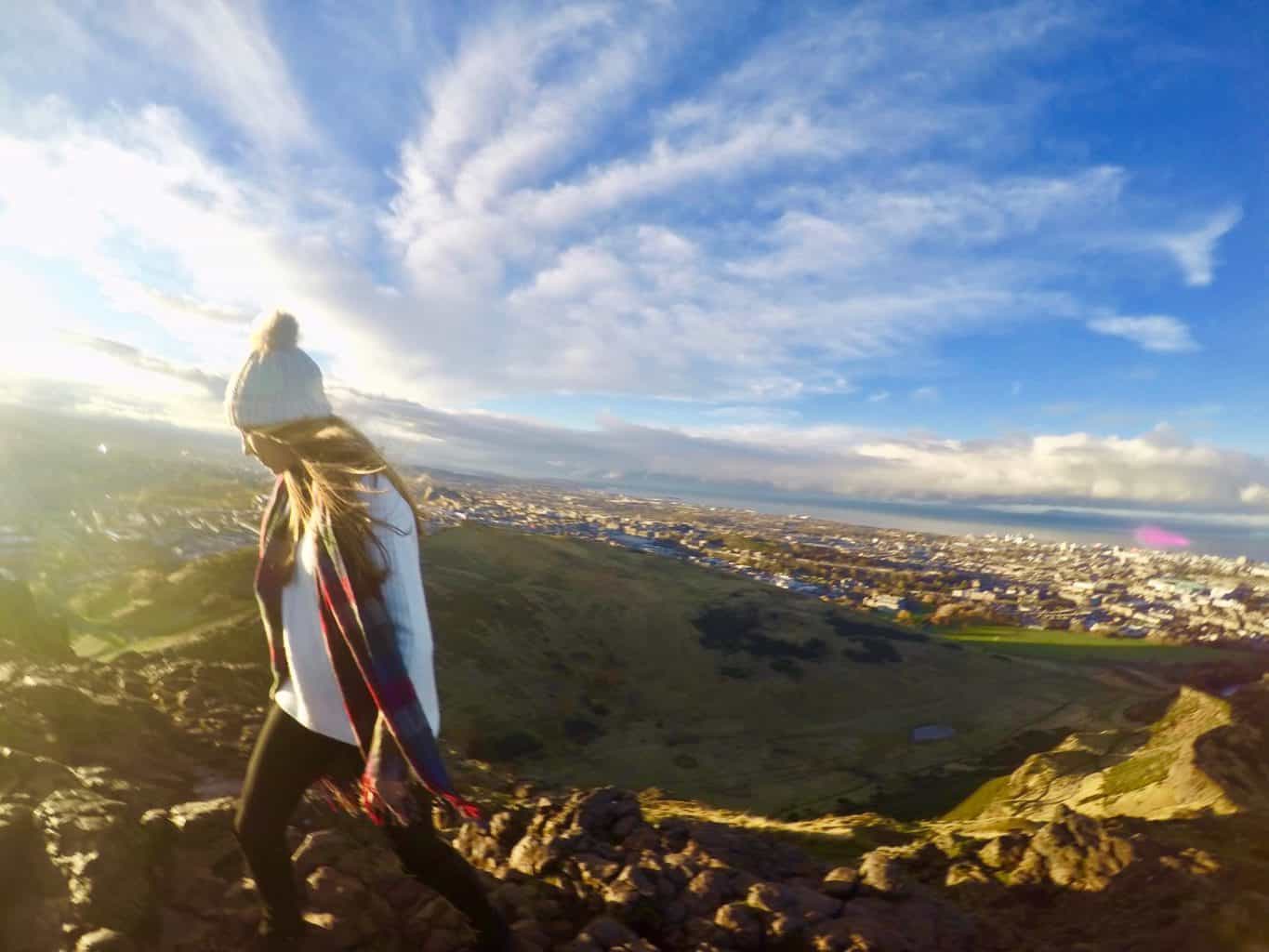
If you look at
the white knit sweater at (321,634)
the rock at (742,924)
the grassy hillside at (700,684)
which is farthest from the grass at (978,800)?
the white knit sweater at (321,634)

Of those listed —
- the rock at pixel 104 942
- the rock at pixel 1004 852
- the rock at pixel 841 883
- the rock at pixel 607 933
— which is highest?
the rock at pixel 104 942

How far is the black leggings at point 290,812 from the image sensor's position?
2.88 meters

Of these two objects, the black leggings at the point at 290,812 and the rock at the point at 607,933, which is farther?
the rock at the point at 607,933

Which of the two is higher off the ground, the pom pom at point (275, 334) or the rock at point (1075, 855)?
the pom pom at point (275, 334)

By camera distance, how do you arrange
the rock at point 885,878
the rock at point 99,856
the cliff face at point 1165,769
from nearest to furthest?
1. the rock at point 99,856
2. the rock at point 885,878
3. the cliff face at point 1165,769

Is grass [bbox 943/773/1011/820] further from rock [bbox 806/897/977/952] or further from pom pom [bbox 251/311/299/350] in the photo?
pom pom [bbox 251/311/299/350]

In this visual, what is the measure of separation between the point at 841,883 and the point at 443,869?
396cm

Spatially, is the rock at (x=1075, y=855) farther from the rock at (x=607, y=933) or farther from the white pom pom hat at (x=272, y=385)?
the white pom pom hat at (x=272, y=385)

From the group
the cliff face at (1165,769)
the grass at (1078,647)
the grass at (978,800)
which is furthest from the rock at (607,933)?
the grass at (1078,647)

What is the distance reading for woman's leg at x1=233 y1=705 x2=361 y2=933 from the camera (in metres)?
2.88

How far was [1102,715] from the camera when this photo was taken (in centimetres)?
3009

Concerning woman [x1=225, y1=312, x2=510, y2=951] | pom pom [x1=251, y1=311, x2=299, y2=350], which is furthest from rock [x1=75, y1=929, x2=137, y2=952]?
pom pom [x1=251, y1=311, x2=299, y2=350]

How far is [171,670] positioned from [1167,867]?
1436cm

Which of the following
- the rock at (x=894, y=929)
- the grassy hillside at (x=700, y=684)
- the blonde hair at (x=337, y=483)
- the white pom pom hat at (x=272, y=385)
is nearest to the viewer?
the blonde hair at (x=337, y=483)
